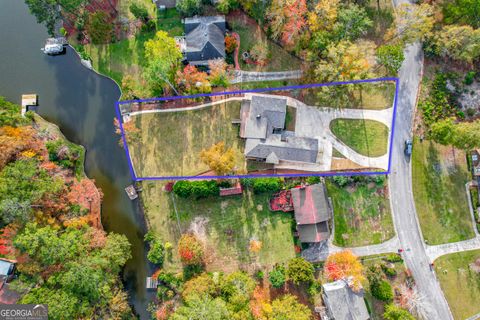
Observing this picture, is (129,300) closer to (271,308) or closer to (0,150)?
(271,308)

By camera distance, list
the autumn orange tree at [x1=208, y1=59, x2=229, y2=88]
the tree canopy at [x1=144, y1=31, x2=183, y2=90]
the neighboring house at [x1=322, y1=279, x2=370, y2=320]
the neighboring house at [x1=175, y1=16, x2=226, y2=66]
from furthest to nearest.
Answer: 1. the neighboring house at [x1=175, y1=16, x2=226, y2=66]
2. the autumn orange tree at [x1=208, y1=59, x2=229, y2=88]
3. the tree canopy at [x1=144, y1=31, x2=183, y2=90]
4. the neighboring house at [x1=322, y1=279, x2=370, y2=320]

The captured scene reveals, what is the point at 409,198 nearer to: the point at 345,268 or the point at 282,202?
the point at 345,268

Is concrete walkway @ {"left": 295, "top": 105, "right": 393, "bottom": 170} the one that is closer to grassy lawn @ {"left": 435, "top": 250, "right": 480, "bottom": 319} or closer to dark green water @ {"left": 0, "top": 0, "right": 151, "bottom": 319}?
grassy lawn @ {"left": 435, "top": 250, "right": 480, "bottom": 319}

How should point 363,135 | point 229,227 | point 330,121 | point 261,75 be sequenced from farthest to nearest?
point 261,75
point 330,121
point 363,135
point 229,227

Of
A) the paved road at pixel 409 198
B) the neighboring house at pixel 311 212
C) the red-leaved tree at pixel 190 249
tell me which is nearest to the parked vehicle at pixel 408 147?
the paved road at pixel 409 198

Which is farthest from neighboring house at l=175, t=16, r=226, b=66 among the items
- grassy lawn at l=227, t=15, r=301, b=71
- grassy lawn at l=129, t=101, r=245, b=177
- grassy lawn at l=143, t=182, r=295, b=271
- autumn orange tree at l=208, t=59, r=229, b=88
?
grassy lawn at l=143, t=182, r=295, b=271

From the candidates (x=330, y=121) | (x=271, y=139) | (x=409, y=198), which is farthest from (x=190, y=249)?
(x=409, y=198)
